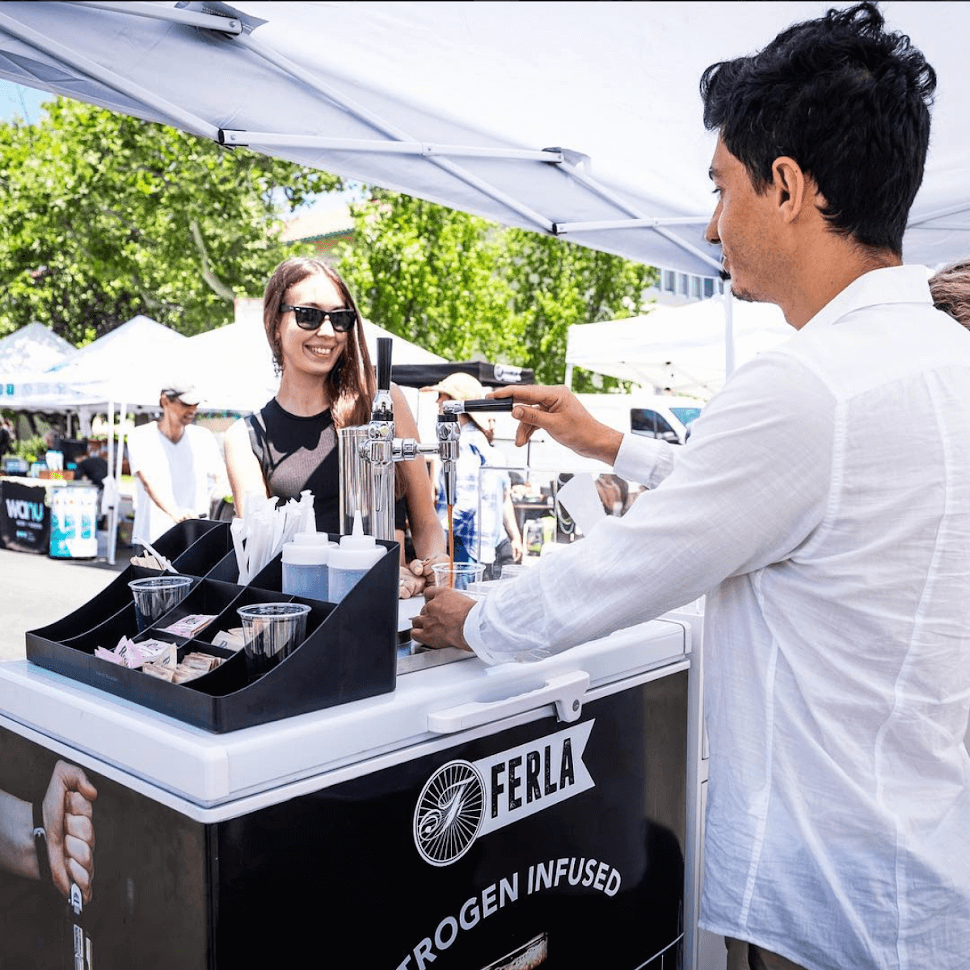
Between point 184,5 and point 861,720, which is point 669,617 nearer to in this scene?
point 861,720

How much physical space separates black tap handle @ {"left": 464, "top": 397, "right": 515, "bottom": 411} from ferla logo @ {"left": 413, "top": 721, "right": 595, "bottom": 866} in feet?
1.76

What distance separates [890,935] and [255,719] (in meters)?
0.79

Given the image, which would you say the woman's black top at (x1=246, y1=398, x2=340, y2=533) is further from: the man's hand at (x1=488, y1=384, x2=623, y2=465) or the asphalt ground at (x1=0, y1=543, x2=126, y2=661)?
the asphalt ground at (x1=0, y1=543, x2=126, y2=661)

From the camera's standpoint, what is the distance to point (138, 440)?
6785 mm

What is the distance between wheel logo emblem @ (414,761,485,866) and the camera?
4.00 feet

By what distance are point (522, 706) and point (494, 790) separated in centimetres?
12

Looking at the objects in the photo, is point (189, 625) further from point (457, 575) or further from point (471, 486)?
point (471, 486)

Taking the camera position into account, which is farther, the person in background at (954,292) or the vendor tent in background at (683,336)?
the vendor tent in background at (683,336)

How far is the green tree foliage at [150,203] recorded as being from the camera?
53.3 ft

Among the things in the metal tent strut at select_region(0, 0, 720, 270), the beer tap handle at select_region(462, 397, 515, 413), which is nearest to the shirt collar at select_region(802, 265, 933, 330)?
the beer tap handle at select_region(462, 397, 515, 413)

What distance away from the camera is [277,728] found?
1.09 m

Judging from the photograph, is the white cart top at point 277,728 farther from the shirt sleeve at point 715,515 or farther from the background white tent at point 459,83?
the background white tent at point 459,83

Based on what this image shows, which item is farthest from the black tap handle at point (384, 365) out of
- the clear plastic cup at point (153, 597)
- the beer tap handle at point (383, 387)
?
the clear plastic cup at point (153, 597)

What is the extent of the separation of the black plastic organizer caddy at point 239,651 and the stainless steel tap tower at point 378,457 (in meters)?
0.20
